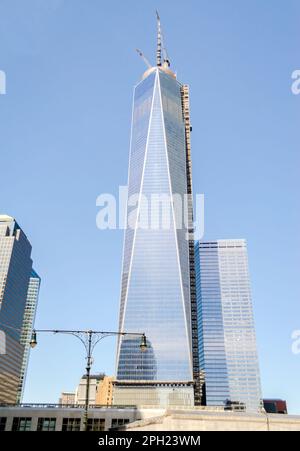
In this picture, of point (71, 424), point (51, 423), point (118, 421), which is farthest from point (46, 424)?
point (118, 421)

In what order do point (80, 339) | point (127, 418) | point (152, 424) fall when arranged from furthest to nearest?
1. point (127, 418)
2. point (152, 424)
3. point (80, 339)

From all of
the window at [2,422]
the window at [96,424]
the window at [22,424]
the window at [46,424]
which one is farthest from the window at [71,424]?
the window at [2,422]

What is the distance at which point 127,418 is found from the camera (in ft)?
220

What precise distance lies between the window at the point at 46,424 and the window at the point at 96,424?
6181mm

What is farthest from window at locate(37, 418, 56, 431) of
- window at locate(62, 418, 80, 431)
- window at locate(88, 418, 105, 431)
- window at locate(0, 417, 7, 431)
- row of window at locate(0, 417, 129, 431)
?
window at locate(88, 418, 105, 431)

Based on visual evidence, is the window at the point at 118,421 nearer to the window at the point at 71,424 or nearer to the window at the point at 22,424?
the window at the point at 71,424

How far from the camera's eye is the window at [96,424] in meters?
64.2

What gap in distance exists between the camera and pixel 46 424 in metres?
65.4

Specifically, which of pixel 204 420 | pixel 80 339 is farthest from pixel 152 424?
pixel 80 339

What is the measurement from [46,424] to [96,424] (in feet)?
27.0

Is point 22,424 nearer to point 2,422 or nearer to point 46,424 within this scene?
point 2,422

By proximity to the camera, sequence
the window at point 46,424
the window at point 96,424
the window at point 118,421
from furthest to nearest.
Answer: the window at point 118,421
the window at point 46,424
the window at point 96,424
